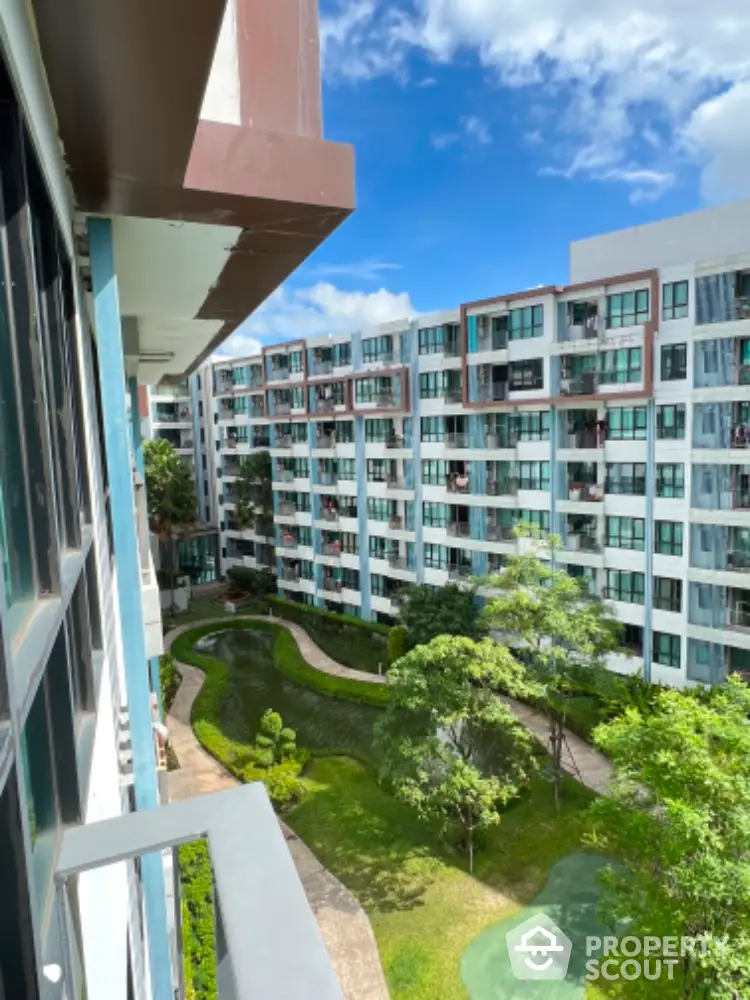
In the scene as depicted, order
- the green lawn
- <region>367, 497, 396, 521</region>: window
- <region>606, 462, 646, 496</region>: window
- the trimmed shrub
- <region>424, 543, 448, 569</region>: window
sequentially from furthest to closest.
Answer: <region>367, 497, 396, 521</region>: window → <region>424, 543, 448, 569</region>: window → the trimmed shrub → <region>606, 462, 646, 496</region>: window → the green lawn

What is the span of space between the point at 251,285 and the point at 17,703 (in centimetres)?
338

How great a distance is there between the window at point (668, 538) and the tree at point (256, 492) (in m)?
18.0

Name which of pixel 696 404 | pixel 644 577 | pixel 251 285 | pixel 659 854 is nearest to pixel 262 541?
pixel 644 577

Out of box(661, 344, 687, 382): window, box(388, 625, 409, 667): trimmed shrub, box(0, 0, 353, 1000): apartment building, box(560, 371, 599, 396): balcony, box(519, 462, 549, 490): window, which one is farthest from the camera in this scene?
box(388, 625, 409, 667): trimmed shrub

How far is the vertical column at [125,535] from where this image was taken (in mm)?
3258

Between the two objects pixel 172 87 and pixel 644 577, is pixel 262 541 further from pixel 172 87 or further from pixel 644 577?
pixel 172 87

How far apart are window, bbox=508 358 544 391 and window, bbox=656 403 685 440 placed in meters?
3.63

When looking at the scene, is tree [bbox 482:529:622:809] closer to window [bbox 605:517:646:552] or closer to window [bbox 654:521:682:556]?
window [bbox 654:521:682:556]

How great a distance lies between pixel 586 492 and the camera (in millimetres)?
19312

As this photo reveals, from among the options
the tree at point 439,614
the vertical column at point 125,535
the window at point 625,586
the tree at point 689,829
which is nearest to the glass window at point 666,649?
the window at point 625,586

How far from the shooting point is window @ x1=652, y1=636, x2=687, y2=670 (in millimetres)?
17859

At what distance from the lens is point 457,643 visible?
12523 millimetres

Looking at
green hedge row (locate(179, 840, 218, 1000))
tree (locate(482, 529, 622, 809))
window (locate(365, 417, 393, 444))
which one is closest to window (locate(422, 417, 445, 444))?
window (locate(365, 417, 393, 444))

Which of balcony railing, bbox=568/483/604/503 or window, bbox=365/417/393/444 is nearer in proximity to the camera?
balcony railing, bbox=568/483/604/503
